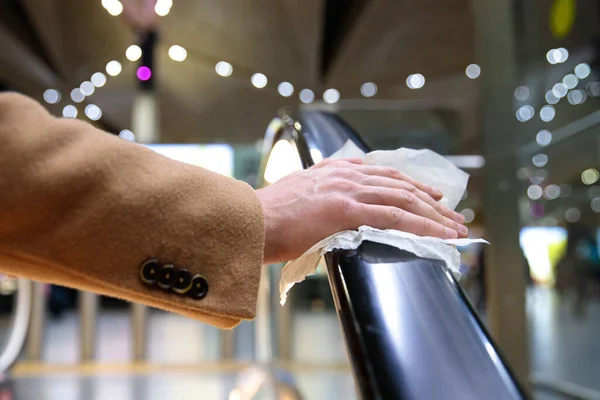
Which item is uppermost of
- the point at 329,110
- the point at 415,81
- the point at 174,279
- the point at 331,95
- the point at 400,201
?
the point at 331,95

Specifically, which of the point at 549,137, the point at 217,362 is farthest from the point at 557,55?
the point at 217,362

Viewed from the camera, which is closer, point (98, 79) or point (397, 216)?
point (397, 216)

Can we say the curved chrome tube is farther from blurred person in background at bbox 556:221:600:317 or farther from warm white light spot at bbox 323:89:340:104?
warm white light spot at bbox 323:89:340:104

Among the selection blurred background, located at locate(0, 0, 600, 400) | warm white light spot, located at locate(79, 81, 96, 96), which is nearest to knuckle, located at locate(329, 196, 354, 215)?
blurred background, located at locate(0, 0, 600, 400)

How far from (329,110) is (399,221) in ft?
2.49

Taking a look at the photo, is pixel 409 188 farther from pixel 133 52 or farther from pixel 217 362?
pixel 133 52

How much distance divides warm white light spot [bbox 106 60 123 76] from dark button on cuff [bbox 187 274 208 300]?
25.0 feet

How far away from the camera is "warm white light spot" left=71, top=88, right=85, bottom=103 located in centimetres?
812

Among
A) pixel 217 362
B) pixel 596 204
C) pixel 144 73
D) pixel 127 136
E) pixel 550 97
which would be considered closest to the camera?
pixel 127 136

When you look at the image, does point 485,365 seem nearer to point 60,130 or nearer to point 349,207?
point 349,207

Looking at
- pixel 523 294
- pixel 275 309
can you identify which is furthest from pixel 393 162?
pixel 275 309

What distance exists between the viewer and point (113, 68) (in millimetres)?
7879

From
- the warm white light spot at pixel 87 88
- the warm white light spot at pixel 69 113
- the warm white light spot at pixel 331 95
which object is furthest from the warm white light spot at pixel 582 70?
the warm white light spot at pixel 87 88

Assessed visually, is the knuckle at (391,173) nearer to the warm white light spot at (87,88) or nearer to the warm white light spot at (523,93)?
the warm white light spot at (523,93)
